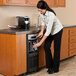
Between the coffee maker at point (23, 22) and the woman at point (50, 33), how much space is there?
0.30 m

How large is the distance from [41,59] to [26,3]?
1126 millimetres

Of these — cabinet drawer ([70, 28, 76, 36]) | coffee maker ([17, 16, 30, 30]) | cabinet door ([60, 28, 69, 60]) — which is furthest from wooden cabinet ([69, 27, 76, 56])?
coffee maker ([17, 16, 30, 30])

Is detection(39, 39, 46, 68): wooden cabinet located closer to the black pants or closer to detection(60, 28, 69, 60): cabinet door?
the black pants

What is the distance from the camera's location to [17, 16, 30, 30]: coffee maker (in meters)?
3.61

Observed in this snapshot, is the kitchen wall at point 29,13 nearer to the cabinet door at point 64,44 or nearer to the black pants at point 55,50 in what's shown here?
the cabinet door at point 64,44

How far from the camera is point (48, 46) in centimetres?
346

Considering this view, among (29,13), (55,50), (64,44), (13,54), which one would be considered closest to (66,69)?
(55,50)

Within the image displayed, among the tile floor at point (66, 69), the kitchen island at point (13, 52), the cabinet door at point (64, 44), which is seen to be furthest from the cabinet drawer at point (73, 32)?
the kitchen island at point (13, 52)

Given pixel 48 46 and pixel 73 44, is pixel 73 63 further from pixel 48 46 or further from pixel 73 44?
pixel 48 46

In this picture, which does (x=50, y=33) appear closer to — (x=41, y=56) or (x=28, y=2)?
(x=41, y=56)

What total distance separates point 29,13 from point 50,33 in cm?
92

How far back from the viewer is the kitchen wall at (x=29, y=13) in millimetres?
3670

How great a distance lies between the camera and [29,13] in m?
4.20

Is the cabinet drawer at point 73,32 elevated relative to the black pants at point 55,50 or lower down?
elevated
